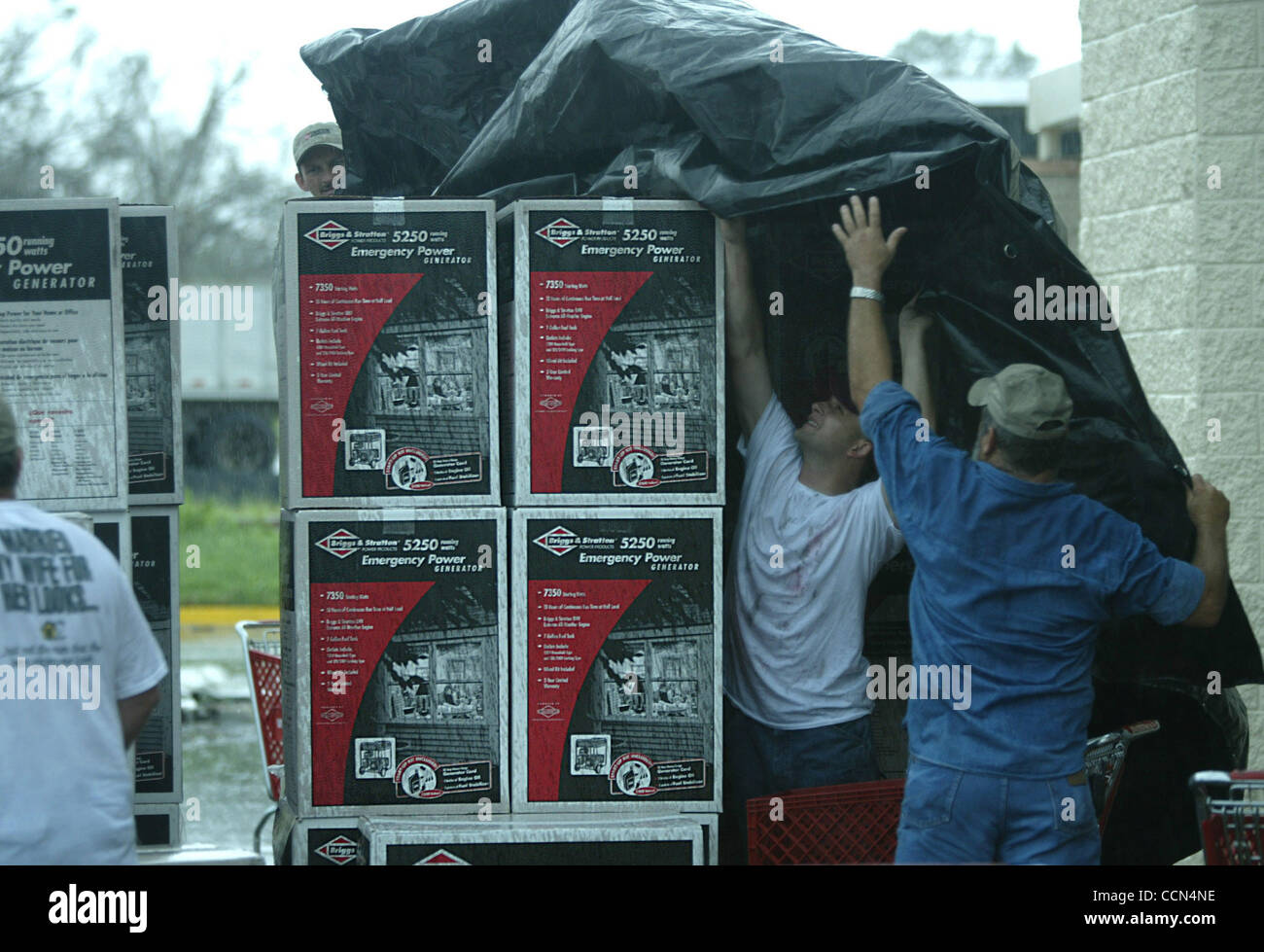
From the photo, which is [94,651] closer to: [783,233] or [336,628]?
[336,628]

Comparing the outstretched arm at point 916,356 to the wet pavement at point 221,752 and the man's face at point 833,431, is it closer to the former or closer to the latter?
the man's face at point 833,431

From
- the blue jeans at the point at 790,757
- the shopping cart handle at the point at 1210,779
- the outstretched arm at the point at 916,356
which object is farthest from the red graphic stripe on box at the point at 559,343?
the shopping cart handle at the point at 1210,779

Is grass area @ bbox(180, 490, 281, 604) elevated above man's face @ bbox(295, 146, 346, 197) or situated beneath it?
situated beneath

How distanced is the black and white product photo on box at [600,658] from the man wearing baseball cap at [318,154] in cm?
245

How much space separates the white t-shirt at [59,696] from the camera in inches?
115

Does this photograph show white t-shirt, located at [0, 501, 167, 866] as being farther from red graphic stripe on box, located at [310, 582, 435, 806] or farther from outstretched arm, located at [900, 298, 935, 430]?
outstretched arm, located at [900, 298, 935, 430]

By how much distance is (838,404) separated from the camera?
13.5 ft

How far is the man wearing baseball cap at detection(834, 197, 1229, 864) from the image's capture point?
3.52m

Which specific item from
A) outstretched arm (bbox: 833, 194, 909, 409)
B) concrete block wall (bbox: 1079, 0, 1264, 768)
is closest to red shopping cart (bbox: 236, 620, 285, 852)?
outstretched arm (bbox: 833, 194, 909, 409)

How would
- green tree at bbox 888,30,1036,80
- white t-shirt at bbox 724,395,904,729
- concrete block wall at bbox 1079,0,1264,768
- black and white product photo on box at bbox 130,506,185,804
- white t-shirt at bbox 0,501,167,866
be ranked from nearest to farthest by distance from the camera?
white t-shirt at bbox 0,501,167,866
white t-shirt at bbox 724,395,904,729
black and white product photo on box at bbox 130,506,185,804
concrete block wall at bbox 1079,0,1264,768
green tree at bbox 888,30,1036,80

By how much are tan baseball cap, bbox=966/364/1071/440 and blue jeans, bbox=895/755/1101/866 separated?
824 millimetres

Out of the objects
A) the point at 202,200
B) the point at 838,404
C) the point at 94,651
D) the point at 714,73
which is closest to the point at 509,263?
the point at 714,73
